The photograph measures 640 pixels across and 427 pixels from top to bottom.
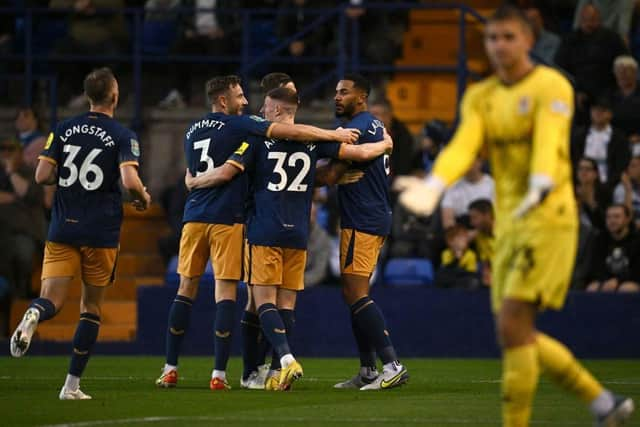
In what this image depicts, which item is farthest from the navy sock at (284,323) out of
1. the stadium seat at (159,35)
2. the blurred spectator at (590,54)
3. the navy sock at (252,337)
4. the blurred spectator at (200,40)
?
the stadium seat at (159,35)

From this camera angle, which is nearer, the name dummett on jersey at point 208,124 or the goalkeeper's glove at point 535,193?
the goalkeeper's glove at point 535,193

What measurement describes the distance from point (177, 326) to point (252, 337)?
1.94 feet

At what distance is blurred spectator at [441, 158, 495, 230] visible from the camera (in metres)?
17.4

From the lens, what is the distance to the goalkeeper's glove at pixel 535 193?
675cm

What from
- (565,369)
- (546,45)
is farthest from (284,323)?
(546,45)

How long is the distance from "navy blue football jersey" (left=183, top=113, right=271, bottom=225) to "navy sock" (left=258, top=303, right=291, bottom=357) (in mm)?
752

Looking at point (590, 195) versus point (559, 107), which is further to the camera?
point (590, 195)

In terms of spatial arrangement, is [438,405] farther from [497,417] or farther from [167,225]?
[167,225]

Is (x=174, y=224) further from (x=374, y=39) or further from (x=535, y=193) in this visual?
(x=535, y=193)

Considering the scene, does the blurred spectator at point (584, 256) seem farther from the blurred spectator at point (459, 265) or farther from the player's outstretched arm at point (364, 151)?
the player's outstretched arm at point (364, 151)

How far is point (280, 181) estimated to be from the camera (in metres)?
10.8

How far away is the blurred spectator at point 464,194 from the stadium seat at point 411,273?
1.99 feet

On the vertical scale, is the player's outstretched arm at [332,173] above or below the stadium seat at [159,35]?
below

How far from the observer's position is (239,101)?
36.6 feet
